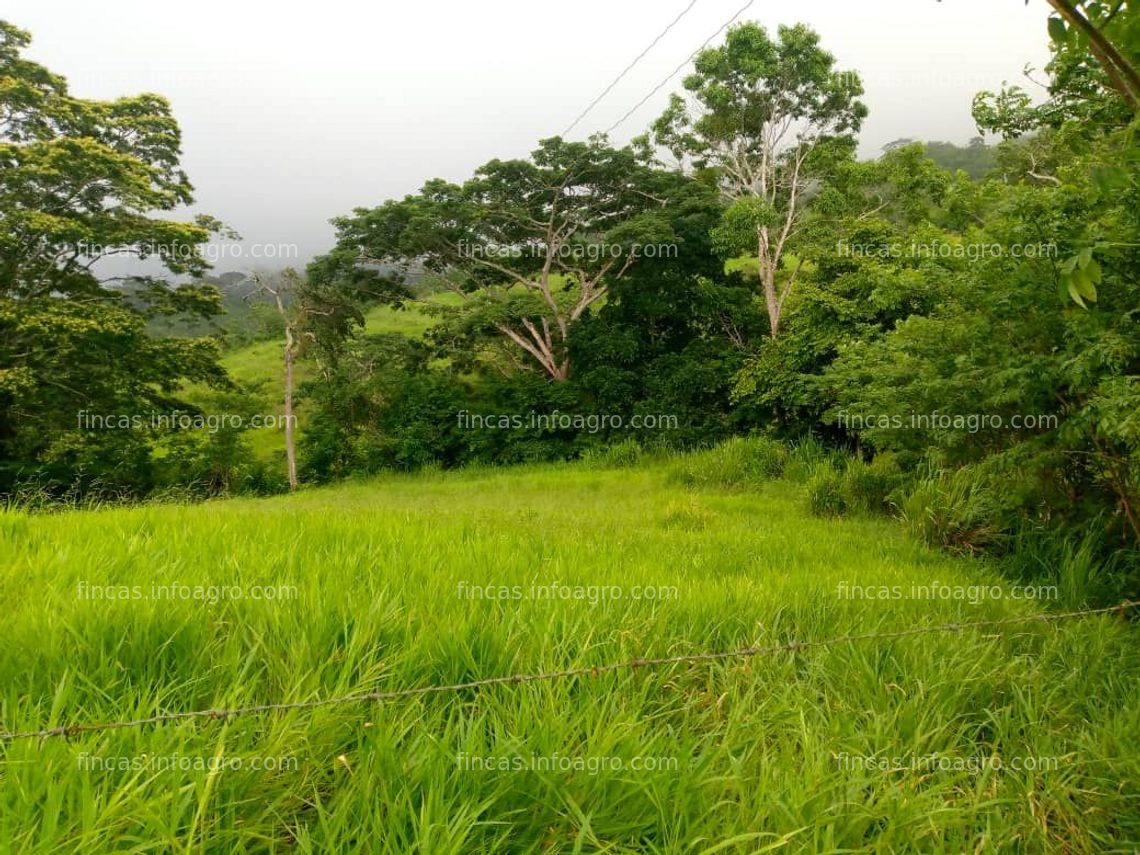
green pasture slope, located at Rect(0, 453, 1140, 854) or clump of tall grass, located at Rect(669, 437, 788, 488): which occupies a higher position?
green pasture slope, located at Rect(0, 453, 1140, 854)

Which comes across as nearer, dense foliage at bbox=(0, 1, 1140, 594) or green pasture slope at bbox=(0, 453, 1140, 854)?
green pasture slope at bbox=(0, 453, 1140, 854)

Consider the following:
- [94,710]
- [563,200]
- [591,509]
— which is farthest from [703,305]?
[94,710]

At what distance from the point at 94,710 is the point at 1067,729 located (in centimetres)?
364

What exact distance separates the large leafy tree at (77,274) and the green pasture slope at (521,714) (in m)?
14.2

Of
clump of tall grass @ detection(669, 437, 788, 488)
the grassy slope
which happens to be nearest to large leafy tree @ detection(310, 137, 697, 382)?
the grassy slope

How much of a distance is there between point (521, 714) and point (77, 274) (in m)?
20.4

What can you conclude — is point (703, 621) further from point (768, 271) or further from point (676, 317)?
point (676, 317)

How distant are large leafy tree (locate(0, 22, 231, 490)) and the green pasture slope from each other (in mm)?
14178

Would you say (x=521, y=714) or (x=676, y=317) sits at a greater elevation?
(x=676, y=317)

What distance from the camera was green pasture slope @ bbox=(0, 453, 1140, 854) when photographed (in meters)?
1.49

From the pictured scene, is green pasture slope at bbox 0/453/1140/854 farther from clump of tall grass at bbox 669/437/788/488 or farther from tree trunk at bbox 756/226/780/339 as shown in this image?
tree trunk at bbox 756/226/780/339

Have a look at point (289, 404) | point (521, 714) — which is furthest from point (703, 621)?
point (289, 404)

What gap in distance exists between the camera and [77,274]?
1606cm

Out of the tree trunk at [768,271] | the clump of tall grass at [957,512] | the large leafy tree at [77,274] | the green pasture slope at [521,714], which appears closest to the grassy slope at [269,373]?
the large leafy tree at [77,274]
